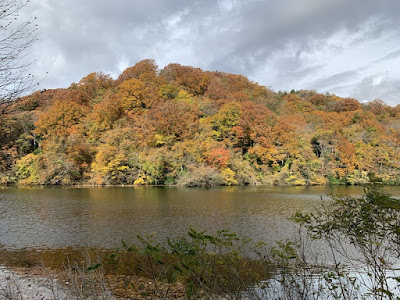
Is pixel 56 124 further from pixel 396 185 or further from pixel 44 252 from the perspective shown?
pixel 396 185

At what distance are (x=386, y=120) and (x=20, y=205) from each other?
2082 inches

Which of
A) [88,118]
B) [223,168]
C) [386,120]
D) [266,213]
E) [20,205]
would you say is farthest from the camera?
[386,120]

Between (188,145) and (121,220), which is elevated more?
(188,145)

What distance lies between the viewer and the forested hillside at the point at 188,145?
34531 millimetres

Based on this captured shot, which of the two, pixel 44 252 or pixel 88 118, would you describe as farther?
pixel 88 118

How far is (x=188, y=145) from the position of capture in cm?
3500

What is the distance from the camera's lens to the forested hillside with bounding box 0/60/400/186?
113ft

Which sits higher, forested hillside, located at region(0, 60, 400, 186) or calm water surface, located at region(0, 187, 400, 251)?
forested hillside, located at region(0, 60, 400, 186)

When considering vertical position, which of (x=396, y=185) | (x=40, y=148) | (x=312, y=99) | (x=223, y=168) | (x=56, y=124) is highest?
(x=312, y=99)

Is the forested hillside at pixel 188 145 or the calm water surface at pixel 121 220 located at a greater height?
the forested hillside at pixel 188 145

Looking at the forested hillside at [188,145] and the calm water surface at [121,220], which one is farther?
the forested hillside at [188,145]

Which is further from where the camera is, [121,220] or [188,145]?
[188,145]

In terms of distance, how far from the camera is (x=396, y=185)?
36.2 metres

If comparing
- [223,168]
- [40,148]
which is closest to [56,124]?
[40,148]
